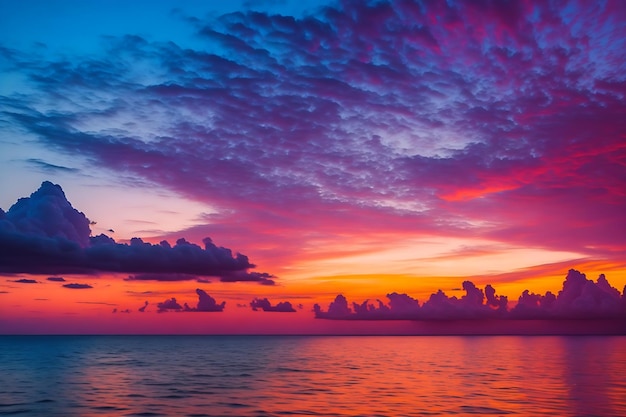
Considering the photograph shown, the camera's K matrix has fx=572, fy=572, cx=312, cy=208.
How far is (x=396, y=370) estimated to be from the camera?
329ft

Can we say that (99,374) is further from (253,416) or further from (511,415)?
(511,415)

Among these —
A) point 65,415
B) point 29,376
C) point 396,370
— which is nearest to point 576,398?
point 396,370

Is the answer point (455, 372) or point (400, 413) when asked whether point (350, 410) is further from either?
point (455, 372)

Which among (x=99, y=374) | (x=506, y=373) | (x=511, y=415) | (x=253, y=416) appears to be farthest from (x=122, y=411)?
(x=506, y=373)

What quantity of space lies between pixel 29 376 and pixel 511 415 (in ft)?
249

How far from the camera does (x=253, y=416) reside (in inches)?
1970

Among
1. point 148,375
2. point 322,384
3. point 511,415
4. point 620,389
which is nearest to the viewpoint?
point 511,415

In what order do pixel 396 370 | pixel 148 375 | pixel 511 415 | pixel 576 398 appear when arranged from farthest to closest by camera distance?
pixel 396 370, pixel 148 375, pixel 576 398, pixel 511 415

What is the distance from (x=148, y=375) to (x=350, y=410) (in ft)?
161

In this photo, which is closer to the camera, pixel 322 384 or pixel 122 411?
pixel 122 411

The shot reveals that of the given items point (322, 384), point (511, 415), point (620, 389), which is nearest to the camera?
point (511, 415)

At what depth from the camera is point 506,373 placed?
93625 millimetres

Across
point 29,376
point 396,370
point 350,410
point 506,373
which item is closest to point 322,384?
point 350,410

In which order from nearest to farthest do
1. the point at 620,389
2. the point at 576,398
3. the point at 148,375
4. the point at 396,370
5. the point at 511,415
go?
the point at 511,415 < the point at 576,398 < the point at 620,389 < the point at 148,375 < the point at 396,370
